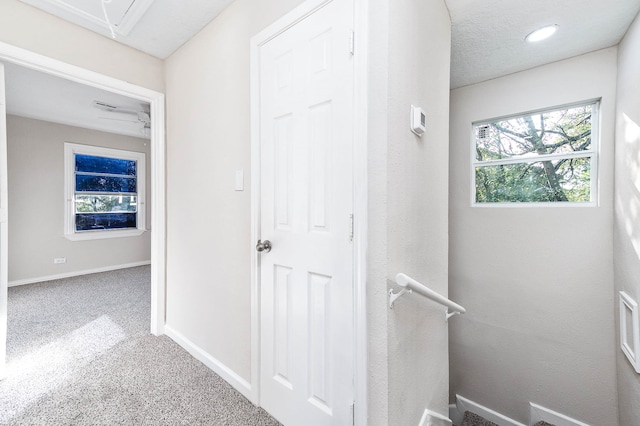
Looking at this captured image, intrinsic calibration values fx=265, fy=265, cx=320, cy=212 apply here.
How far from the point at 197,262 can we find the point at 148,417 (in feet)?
3.17

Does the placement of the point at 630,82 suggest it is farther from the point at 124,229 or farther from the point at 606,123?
the point at 124,229

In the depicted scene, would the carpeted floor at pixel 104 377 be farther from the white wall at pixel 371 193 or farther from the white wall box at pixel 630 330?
the white wall box at pixel 630 330

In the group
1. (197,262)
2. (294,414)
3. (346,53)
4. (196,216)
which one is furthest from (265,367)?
(346,53)

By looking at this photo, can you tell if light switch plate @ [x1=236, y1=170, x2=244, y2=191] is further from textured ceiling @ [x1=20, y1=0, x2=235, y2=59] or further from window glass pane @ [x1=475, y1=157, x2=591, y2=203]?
window glass pane @ [x1=475, y1=157, x2=591, y2=203]

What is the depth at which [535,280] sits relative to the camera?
2328 mm

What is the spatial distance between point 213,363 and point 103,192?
14.8 feet

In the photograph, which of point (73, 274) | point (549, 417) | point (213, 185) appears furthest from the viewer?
point (73, 274)

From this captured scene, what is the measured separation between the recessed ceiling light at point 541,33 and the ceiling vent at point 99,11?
260cm

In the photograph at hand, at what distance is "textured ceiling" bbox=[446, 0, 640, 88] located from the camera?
1576 mm

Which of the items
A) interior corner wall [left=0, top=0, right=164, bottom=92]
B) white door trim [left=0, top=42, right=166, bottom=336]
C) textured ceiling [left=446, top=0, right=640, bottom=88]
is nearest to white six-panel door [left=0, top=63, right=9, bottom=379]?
interior corner wall [left=0, top=0, right=164, bottom=92]

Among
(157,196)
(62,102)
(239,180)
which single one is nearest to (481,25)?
(239,180)

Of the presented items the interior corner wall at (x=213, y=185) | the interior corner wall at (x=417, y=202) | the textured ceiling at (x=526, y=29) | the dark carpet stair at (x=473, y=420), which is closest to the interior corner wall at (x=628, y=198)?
the textured ceiling at (x=526, y=29)

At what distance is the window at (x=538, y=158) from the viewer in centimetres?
218

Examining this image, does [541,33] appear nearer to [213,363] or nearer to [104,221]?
[213,363]
